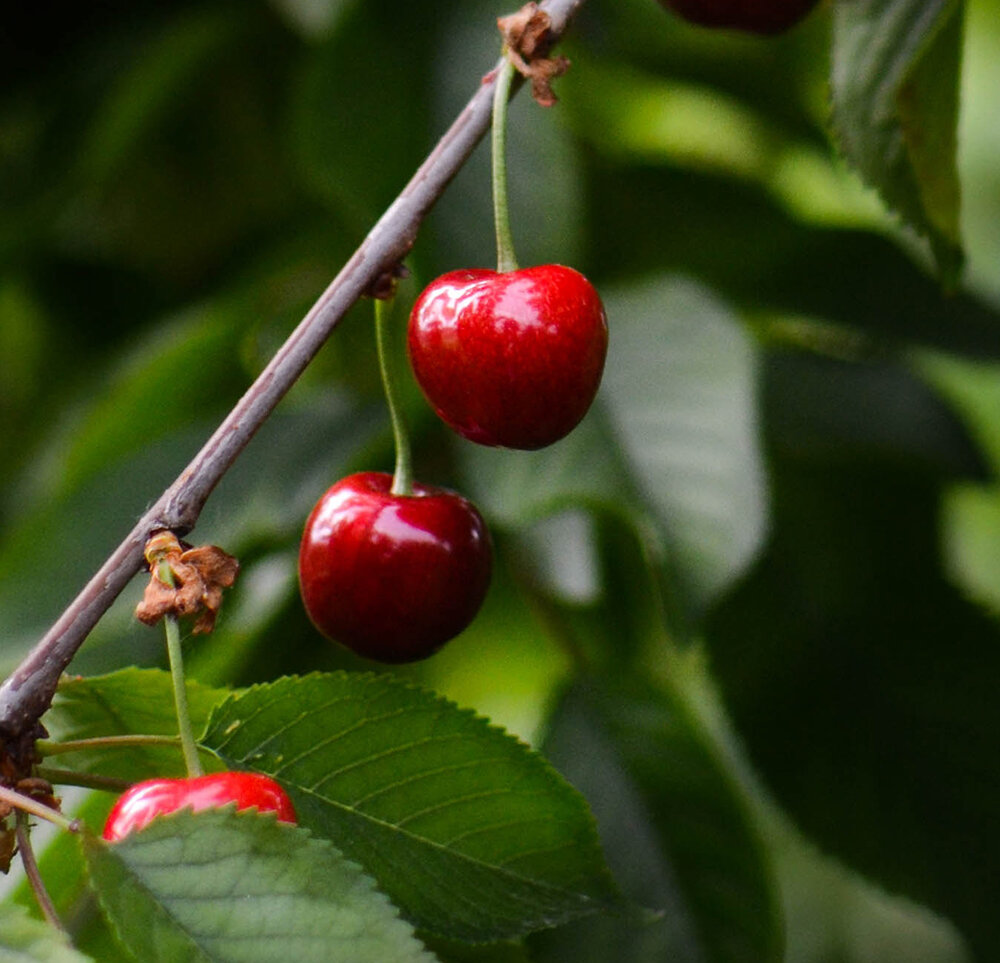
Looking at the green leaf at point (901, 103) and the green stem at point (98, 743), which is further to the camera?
the green leaf at point (901, 103)

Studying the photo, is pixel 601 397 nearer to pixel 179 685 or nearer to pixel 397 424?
pixel 397 424

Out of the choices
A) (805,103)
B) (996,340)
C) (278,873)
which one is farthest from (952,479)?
(278,873)

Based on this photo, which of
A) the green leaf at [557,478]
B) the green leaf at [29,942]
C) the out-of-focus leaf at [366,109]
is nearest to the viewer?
the green leaf at [29,942]

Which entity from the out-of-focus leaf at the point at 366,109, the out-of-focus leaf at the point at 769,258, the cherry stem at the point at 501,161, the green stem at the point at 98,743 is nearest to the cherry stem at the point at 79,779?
the green stem at the point at 98,743

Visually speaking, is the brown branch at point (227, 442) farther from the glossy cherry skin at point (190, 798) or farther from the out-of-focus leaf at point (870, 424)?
the out-of-focus leaf at point (870, 424)

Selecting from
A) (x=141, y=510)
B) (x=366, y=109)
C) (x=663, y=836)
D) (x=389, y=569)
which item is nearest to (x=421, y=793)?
(x=389, y=569)
